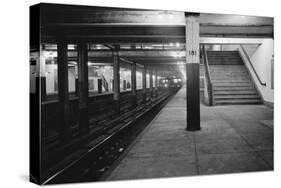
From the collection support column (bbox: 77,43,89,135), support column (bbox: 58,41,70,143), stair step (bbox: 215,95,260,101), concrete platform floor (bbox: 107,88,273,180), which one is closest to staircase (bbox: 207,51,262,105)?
stair step (bbox: 215,95,260,101)

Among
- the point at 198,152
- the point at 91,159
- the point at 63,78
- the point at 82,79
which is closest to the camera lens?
the point at 198,152

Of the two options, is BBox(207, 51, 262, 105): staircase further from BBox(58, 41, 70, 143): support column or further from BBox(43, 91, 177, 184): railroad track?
BBox(58, 41, 70, 143): support column

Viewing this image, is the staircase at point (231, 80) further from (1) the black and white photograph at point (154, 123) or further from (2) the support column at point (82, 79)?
Answer: (2) the support column at point (82, 79)

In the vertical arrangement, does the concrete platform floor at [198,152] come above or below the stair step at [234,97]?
below

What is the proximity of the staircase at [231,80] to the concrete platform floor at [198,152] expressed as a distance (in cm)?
478

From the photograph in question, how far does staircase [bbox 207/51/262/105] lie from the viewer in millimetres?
11047

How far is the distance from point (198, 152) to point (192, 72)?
7.23 ft

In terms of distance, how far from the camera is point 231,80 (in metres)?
12.3

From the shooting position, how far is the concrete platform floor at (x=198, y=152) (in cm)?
378

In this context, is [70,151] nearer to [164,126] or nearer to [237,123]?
[164,126]

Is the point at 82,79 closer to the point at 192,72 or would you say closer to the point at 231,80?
the point at 192,72

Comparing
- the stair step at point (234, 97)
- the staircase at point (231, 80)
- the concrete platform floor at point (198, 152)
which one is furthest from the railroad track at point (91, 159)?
the staircase at point (231, 80)

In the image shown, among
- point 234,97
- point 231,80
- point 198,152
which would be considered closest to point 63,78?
point 198,152
